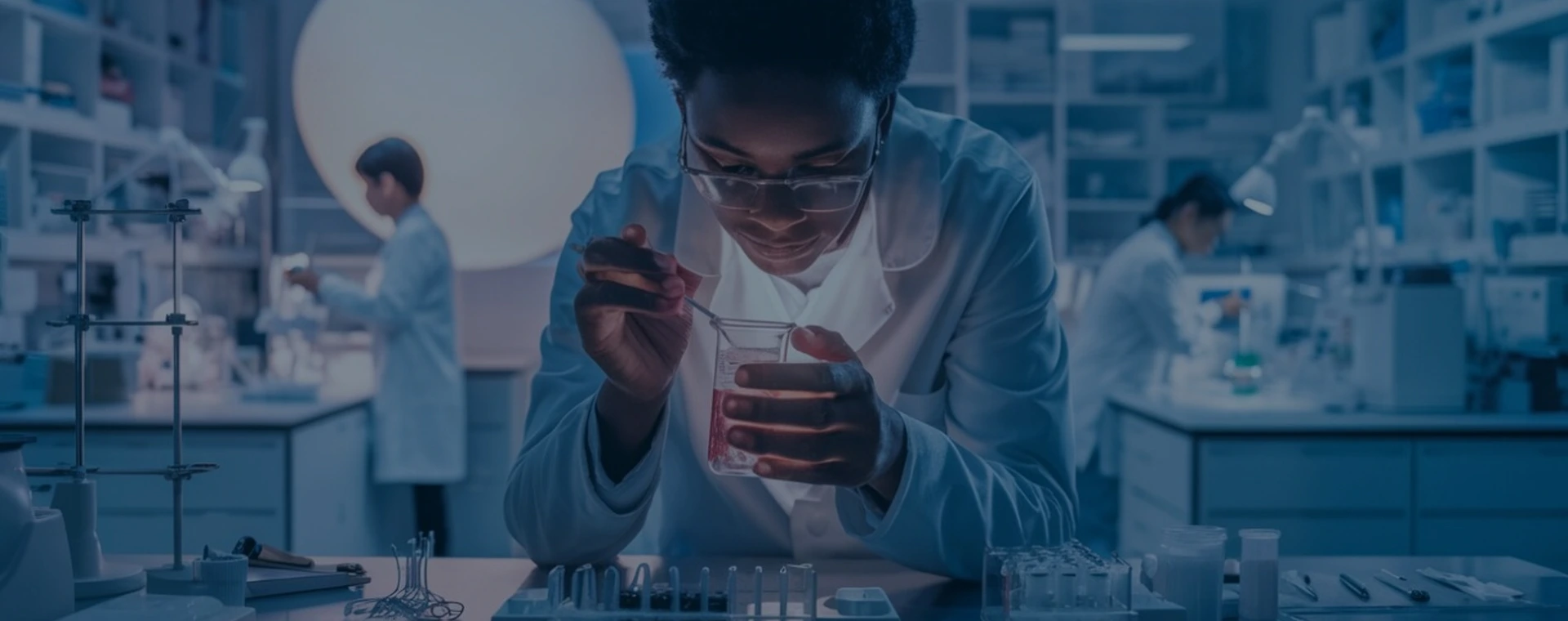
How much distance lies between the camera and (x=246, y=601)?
129 centimetres

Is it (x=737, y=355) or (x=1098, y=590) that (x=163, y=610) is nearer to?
(x=737, y=355)

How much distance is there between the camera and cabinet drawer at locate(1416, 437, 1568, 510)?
323cm

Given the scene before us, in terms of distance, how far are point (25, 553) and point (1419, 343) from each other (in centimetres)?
337

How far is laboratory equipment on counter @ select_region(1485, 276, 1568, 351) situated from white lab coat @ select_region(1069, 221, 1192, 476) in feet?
3.10

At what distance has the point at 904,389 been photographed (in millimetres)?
1582

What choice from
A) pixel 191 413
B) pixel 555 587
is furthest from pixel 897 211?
pixel 191 413

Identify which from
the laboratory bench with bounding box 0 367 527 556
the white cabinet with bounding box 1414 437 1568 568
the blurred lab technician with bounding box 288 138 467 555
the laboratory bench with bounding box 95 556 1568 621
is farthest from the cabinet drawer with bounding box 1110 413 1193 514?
the laboratory bench with bounding box 0 367 527 556

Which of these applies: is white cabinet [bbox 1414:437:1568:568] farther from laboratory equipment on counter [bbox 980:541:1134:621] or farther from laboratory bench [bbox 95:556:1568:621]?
laboratory equipment on counter [bbox 980:541:1134:621]

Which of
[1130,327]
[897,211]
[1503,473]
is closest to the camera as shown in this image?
[897,211]

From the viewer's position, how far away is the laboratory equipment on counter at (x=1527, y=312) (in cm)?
348

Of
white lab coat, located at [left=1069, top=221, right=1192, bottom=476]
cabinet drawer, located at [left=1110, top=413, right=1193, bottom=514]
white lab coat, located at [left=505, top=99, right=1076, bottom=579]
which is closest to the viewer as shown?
white lab coat, located at [left=505, top=99, right=1076, bottom=579]

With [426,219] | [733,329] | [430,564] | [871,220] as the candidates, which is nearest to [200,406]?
[426,219]

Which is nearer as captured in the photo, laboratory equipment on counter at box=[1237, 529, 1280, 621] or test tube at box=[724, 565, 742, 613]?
test tube at box=[724, 565, 742, 613]

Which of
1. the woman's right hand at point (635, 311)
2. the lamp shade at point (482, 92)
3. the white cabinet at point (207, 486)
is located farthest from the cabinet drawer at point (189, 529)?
the woman's right hand at point (635, 311)
